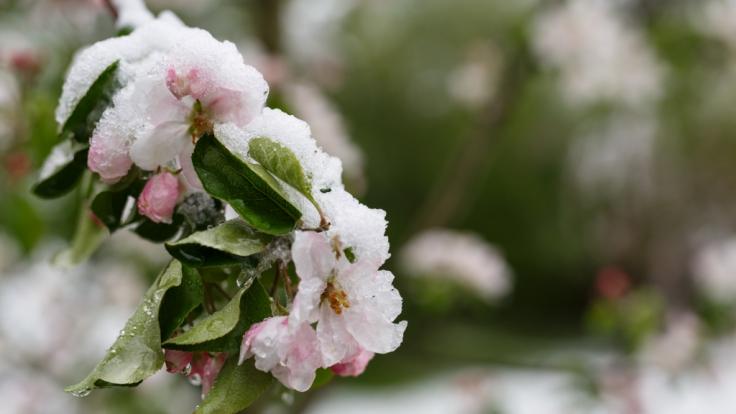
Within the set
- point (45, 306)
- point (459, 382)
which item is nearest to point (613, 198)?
point (459, 382)

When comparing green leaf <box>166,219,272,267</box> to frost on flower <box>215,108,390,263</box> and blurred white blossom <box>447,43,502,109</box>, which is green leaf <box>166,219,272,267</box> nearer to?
frost on flower <box>215,108,390,263</box>

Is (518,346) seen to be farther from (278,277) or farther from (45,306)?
(278,277)

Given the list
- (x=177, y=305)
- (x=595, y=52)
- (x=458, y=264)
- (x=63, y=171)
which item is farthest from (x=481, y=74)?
(x=177, y=305)

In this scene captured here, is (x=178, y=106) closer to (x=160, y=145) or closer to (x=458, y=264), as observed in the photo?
(x=160, y=145)

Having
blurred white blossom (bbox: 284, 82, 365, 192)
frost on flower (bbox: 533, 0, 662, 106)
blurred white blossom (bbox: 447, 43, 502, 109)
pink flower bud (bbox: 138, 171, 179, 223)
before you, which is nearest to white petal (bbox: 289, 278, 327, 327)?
pink flower bud (bbox: 138, 171, 179, 223)

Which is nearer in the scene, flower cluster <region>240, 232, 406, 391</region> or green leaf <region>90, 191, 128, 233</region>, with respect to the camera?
flower cluster <region>240, 232, 406, 391</region>
